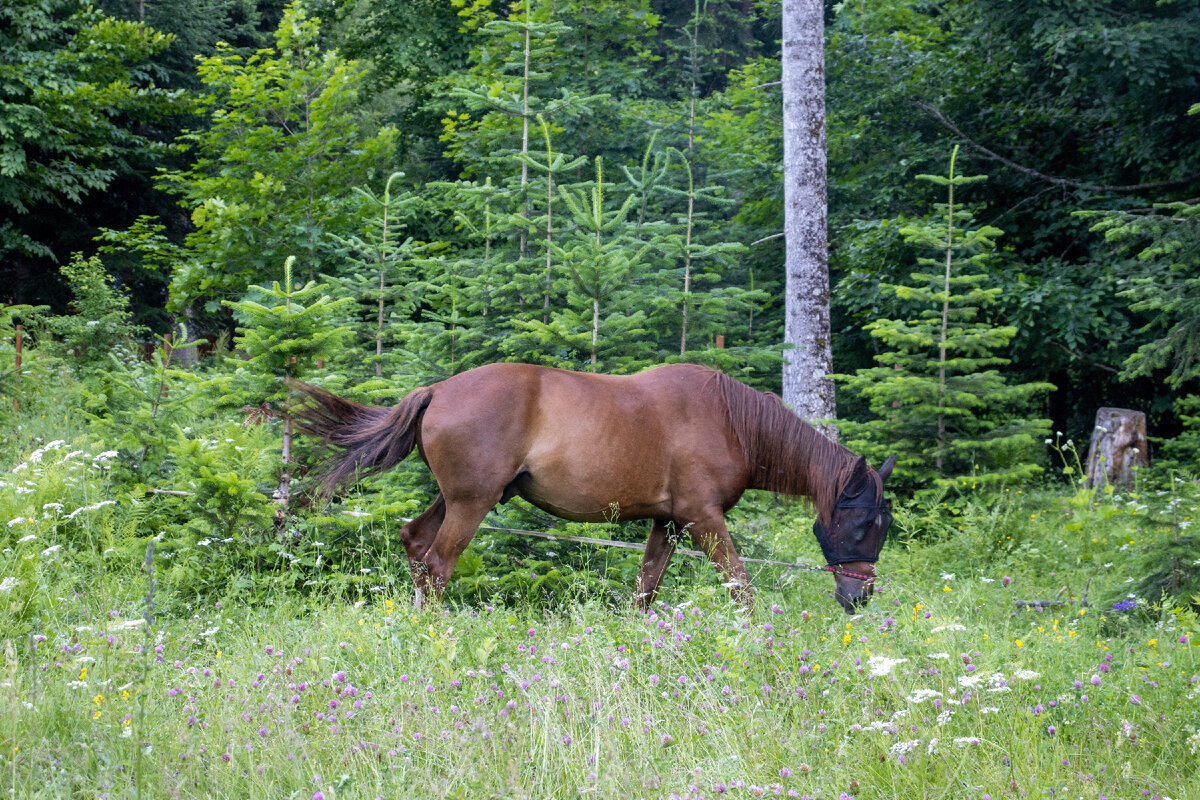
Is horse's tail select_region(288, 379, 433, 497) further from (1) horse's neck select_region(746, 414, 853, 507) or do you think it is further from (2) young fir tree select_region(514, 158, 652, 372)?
(1) horse's neck select_region(746, 414, 853, 507)

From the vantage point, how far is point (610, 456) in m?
5.25

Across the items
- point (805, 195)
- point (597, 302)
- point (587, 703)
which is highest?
point (805, 195)

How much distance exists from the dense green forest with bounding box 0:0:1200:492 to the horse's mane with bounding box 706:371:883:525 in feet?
4.14

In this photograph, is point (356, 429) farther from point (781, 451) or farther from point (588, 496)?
point (781, 451)

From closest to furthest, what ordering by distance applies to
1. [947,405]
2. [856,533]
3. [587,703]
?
Answer: 1. [587,703]
2. [856,533]
3. [947,405]

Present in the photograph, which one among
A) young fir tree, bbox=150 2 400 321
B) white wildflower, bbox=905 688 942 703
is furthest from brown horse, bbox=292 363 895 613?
young fir tree, bbox=150 2 400 321

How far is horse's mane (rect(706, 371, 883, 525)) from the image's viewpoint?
546 cm

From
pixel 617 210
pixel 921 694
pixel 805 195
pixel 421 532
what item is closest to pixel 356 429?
pixel 421 532

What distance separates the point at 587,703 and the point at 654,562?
2188mm

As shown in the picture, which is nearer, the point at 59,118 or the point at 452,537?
the point at 452,537

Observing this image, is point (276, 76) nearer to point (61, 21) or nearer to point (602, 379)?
point (61, 21)

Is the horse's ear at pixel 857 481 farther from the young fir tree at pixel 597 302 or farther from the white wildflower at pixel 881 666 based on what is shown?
the white wildflower at pixel 881 666

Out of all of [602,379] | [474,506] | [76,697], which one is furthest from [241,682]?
[602,379]

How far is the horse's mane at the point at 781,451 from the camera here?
5.46 m
